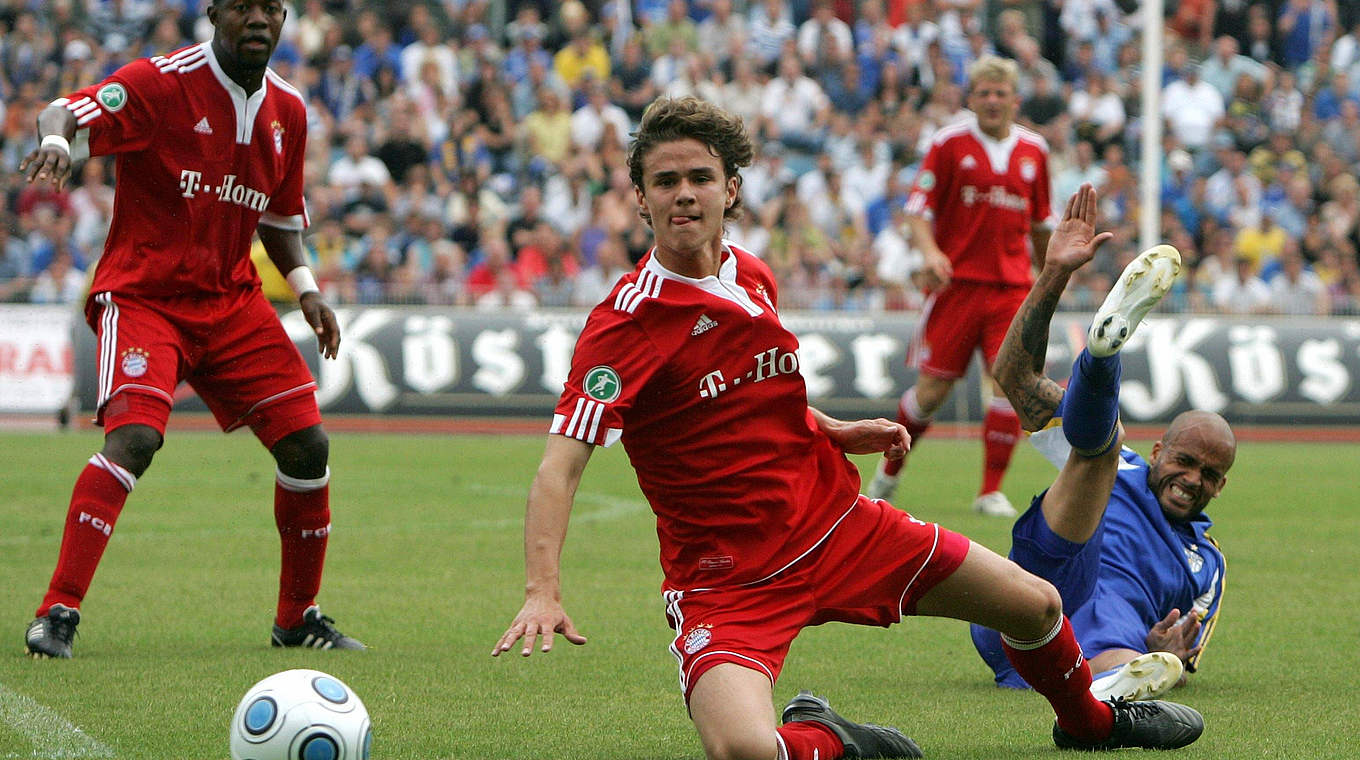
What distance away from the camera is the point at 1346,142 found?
75.0 feet

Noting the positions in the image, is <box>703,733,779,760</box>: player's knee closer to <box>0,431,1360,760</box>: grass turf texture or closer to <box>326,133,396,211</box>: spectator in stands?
<box>0,431,1360,760</box>: grass turf texture

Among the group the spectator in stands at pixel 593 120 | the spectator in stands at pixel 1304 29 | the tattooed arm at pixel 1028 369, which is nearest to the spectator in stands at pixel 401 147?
the spectator in stands at pixel 593 120

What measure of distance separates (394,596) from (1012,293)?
15.6 ft

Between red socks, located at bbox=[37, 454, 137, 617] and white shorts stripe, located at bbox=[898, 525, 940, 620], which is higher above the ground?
white shorts stripe, located at bbox=[898, 525, 940, 620]

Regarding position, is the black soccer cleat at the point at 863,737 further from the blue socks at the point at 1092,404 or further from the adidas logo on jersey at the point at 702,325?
the adidas logo on jersey at the point at 702,325

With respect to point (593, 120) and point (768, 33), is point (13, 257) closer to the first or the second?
point (593, 120)

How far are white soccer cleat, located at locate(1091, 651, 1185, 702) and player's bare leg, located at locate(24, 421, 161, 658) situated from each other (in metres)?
3.46

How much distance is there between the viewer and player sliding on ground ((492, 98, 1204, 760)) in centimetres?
456

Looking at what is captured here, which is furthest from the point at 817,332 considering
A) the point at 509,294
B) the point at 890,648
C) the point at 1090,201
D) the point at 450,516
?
the point at 1090,201

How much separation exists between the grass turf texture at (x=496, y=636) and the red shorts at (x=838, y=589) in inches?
18.1

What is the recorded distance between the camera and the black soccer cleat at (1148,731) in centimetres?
482

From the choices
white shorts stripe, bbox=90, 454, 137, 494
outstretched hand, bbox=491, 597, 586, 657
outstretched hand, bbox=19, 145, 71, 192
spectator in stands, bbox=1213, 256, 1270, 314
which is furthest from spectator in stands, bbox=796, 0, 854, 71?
outstretched hand, bbox=491, 597, 586, 657

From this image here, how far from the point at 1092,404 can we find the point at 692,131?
1.39 metres

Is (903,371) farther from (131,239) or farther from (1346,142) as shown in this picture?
(131,239)
